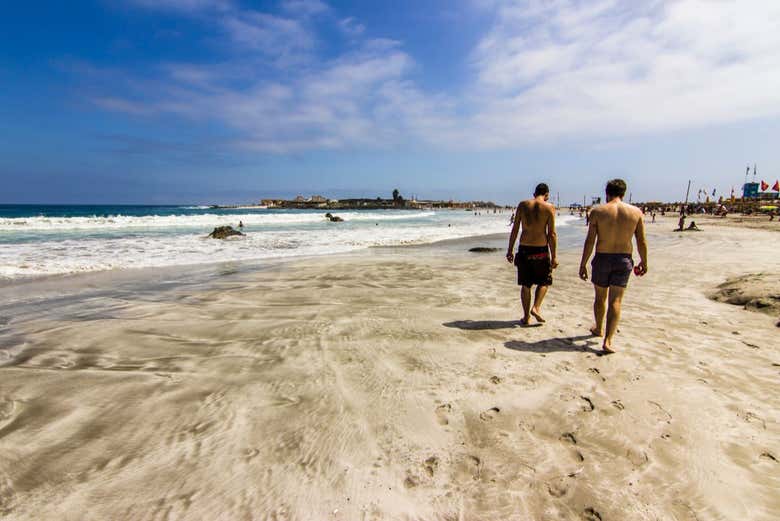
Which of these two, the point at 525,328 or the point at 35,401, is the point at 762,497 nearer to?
the point at 525,328

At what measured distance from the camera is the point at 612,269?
172 inches

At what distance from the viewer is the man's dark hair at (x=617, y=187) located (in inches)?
174

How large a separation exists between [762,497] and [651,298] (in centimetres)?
539

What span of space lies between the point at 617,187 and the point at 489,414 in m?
3.28

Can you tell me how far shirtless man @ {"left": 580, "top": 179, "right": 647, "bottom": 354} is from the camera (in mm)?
4273

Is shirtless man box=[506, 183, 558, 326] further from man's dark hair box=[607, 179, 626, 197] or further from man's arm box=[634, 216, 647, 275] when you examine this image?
man's arm box=[634, 216, 647, 275]

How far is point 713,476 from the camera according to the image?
2.29 m

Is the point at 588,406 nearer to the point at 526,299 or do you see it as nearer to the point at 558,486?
the point at 558,486

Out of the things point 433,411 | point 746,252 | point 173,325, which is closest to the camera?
point 433,411

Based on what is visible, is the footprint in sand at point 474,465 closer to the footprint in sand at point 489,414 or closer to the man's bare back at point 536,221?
the footprint in sand at point 489,414

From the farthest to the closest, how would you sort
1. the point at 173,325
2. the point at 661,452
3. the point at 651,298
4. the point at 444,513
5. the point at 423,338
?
the point at 651,298 < the point at 173,325 < the point at 423,338 < the point at 661,452 < the point at 444,513

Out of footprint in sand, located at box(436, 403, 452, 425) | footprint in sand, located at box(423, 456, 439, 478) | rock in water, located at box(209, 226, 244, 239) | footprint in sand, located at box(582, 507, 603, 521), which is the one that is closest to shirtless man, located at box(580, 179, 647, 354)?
footprint in sand, located at box(436, 403, 452, 425)

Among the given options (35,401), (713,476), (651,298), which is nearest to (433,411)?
(713,476)

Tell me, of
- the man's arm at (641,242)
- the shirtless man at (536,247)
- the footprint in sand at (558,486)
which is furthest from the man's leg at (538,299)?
the footprint in sand at (558,486)
